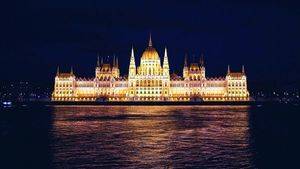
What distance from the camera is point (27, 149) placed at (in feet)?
98.7

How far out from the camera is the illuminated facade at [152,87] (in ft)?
520

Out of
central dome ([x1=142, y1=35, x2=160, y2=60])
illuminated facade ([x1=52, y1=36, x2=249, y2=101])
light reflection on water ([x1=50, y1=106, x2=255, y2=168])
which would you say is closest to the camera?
light reflection on water ([x1=50, y1=106, x2=255, y2=168])

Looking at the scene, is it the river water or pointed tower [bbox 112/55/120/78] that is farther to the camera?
pointed tower [bbox 112/55/120/78]

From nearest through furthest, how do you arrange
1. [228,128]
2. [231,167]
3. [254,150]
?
[231,167] < [254,150] < [228,128]

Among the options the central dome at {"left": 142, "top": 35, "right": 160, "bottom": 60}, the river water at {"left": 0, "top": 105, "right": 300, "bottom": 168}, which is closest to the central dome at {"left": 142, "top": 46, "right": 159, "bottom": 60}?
the central dome at {"left": 142, "top": 35, "right": 160, "bottom": 60}

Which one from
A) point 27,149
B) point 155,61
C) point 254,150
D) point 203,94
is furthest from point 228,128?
point 155,61

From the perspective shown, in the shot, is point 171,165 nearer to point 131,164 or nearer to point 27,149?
point 131,164

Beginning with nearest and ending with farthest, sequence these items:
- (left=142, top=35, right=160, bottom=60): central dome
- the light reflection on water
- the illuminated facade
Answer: the light reflection on water, the illuminated facade, (left=142, top=35, right=160, bottom=60): central dome

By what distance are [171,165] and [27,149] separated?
10588 mm

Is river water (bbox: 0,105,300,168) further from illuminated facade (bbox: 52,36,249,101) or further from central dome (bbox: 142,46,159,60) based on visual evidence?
central dome (bbox: 142,46,159,60)

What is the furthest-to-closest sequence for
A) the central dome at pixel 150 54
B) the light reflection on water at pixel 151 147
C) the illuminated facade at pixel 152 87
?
the central dome at pixel 150 54
the illuminated facade at pixel 152 87
the light reflection on water at pixel 151 147

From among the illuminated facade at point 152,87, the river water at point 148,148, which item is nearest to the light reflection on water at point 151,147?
the river water at point 148,148

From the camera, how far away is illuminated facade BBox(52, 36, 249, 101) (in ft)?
520

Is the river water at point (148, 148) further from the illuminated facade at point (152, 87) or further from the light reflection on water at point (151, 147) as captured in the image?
the illuminated facade at point (152, 87)
